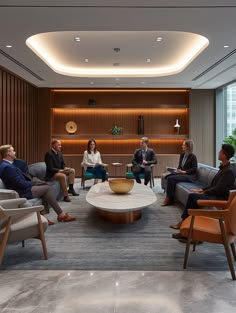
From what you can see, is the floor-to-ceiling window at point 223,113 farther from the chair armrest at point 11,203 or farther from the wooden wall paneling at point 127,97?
the chair armrest at point 11,203

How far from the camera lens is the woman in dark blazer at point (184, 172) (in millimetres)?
5867

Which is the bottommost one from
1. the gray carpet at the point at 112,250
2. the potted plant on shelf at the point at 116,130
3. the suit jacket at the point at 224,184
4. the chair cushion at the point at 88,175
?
the gray carpet at the point at 112,250

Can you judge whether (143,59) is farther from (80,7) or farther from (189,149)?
(80,7)

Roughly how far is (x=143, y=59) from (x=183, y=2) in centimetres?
390

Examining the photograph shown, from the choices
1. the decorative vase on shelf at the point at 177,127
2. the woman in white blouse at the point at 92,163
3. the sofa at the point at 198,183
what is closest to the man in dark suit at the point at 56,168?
the woman in white blouse at the point at 92,163

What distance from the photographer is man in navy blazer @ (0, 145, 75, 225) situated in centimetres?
423

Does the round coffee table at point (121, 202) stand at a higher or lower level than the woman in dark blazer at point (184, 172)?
lower

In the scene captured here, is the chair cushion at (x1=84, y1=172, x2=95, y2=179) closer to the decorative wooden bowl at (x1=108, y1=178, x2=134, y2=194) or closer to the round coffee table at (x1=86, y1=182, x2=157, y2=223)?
the round coffee table at (x1=86, y1=182, x2=157, y2=223)

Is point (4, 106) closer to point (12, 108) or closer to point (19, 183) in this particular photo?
point (12, 108)

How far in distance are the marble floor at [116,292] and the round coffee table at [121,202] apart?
1.17 meters

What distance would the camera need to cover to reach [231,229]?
2986mm

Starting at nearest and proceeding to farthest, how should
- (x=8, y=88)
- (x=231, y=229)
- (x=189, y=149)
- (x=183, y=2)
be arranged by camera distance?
(x=231, y=229) → (x=183, y=2) → (x=189, y=149) → (x=8, y=88)

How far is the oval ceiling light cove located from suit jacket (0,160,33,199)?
7.73 ft

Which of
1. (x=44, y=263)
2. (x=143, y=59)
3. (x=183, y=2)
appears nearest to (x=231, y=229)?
(x=44, y=263)
